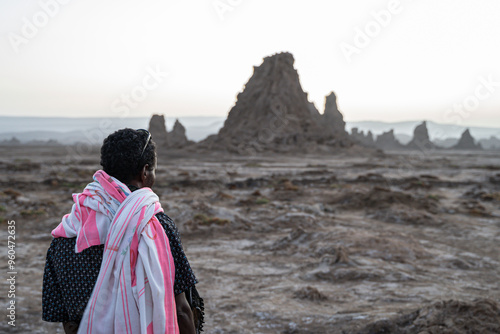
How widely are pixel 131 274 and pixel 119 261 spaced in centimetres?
8

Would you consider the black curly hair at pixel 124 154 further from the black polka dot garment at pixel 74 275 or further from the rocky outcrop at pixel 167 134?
the rocky outcrop at pixel 167 134

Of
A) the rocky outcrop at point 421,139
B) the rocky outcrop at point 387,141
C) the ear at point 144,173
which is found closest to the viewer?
the ear at point 144,173

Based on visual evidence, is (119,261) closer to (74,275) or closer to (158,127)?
(74,275)

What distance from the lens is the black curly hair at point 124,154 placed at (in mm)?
1933

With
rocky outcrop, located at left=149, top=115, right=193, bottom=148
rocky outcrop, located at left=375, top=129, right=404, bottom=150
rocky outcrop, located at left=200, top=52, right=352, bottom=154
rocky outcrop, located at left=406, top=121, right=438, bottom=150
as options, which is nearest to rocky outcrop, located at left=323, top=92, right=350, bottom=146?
rocky outcrop, located at left=200, top=52, right=352, bottom=154

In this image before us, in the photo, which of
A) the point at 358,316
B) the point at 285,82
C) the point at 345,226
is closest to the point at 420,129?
the point at 285,82

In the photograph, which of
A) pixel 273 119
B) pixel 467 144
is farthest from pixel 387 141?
pixel 273 119

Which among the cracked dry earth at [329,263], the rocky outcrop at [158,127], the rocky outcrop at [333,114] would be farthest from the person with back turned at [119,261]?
the rocky outcrop at [333,114]

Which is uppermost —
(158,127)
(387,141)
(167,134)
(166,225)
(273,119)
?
(273,119)

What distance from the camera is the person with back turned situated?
68.5 inches

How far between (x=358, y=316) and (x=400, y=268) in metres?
2.81

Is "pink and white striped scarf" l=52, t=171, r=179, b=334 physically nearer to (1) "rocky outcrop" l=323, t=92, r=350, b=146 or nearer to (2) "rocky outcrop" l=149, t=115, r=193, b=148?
(2) "rocky outcrop" l=149, t=115, r=193, b=148

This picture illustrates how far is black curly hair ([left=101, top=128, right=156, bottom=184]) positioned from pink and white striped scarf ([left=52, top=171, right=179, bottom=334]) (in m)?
0.19

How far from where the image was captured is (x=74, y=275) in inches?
71.3
